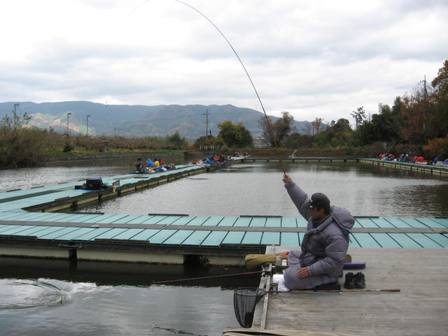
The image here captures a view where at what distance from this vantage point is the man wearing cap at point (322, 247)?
4383 mm

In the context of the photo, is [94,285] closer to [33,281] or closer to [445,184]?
[33,281]

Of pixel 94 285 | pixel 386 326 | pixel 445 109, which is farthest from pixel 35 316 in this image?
pixel 445 109

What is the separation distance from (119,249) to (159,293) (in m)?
1.48

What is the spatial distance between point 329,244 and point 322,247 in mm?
112

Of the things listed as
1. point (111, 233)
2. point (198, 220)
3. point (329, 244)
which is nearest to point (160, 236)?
point (111, 233)

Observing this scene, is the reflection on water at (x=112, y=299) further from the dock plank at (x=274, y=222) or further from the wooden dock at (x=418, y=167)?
the wooden dock at (x=418, y=167)

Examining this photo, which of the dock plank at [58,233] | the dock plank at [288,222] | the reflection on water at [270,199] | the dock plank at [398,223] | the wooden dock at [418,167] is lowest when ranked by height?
the reflection on water at [270,199]

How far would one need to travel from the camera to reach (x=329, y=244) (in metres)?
4.41

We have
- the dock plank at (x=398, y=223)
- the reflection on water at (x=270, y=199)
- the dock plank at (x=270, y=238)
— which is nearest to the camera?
the dock plank at (x=270, y=238)

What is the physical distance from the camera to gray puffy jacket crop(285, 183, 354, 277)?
14.4 feet

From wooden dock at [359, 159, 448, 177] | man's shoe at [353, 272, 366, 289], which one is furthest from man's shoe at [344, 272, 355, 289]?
wooden dock at [359, 159, 448, 177]

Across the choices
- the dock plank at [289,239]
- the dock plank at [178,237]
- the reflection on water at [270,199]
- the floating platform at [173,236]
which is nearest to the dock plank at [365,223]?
the floating platform at [173,236]

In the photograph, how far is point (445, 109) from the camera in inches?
1350

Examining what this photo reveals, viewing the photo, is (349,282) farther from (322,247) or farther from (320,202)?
(320,202)
